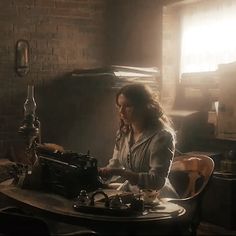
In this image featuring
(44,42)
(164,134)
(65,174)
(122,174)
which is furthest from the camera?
(44,42)

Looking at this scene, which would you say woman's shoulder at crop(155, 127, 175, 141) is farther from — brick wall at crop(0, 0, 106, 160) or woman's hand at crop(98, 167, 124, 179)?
brick wall at crop(0, 0, 106, 160)

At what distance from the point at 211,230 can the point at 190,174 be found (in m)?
1.23

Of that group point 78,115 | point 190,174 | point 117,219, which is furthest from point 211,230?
point 117,219

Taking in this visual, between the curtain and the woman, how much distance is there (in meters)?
1.80

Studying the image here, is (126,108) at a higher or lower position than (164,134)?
higher

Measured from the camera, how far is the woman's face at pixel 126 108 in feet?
11.9

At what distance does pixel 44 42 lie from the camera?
19.4 feet

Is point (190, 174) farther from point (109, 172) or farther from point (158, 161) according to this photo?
point (109, 172)

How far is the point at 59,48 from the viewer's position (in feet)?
19.7

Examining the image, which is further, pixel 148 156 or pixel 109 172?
pixel 148 156

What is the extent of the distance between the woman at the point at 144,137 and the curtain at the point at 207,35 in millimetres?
1804

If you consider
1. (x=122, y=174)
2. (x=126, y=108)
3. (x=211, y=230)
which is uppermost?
(x=126, y=108)

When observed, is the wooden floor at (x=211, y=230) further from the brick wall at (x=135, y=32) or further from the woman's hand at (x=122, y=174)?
the brick wall at (x=135, y=32)

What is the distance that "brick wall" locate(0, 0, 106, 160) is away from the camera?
569 centimetres
